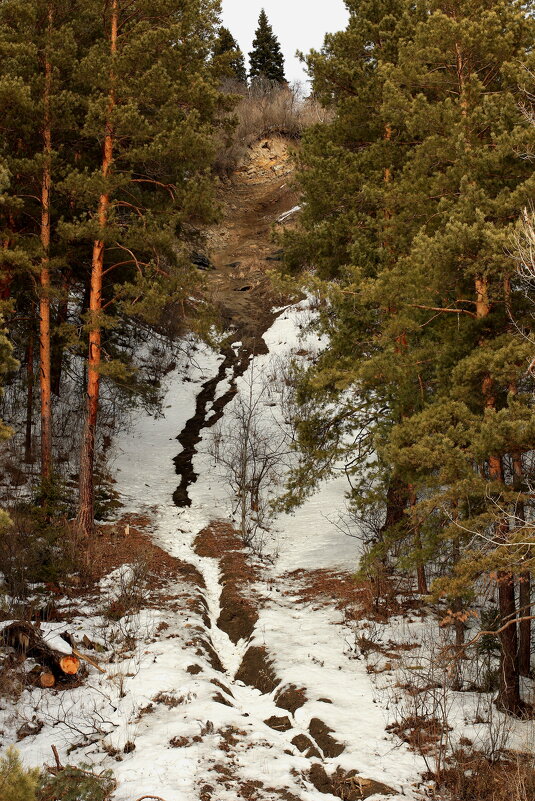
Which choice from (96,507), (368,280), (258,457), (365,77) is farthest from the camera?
(258,457)

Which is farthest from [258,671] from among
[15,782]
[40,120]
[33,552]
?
[40,120]

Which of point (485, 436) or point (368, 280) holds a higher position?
point (368, 280)

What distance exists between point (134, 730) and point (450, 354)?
19.2ft

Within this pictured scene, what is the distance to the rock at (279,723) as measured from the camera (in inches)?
258

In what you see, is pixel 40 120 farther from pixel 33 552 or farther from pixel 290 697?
pixel 290 697

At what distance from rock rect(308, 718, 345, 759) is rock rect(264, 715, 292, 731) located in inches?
11.8

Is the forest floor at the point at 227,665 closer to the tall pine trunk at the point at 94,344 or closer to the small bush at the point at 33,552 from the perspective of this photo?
the small bush at the point at 33,552

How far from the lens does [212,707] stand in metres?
6.60

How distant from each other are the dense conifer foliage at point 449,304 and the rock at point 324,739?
188 cm

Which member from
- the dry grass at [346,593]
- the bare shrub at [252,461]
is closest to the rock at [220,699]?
the dry grass at [346,593]

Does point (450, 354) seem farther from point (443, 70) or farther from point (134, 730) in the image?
point (134, 730)

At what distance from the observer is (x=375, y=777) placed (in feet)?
17.9

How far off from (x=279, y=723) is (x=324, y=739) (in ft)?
2.22

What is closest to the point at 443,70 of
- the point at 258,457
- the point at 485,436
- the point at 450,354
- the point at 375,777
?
the point at 450,354
